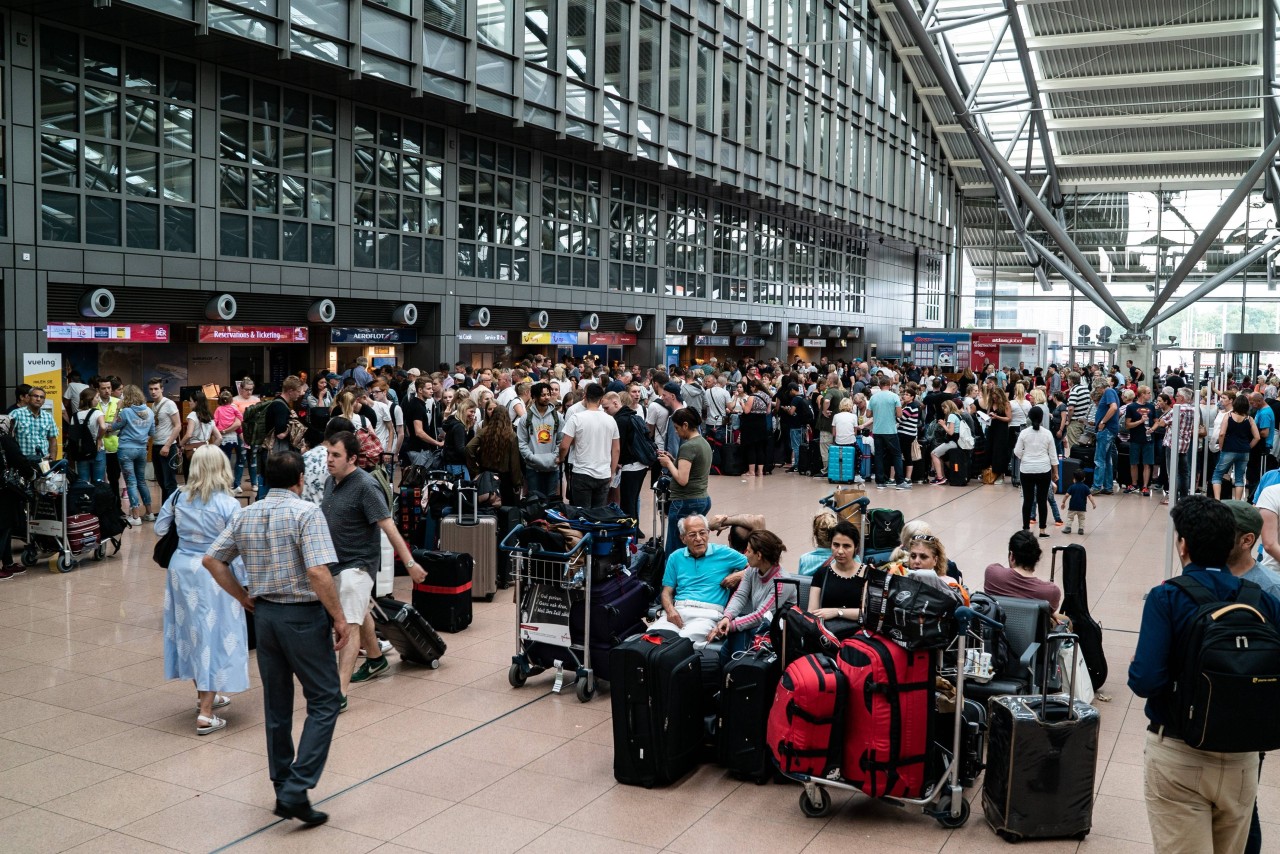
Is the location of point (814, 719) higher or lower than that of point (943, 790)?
higher

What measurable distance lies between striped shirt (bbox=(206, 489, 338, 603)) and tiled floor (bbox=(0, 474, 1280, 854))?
119 centimetres

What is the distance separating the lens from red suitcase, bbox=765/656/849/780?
5387 millimetres

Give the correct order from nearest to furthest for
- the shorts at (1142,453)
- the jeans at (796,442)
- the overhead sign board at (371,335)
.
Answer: the shorts at (1142,453), the jeans at (796,442), the overhead sign board at (371,335)

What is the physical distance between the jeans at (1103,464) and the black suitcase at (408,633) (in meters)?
14.3

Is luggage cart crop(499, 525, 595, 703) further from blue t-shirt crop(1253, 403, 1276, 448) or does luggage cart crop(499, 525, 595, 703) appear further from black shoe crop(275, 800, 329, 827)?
blue t-shirt crop(1253, 403, 1276, 448)

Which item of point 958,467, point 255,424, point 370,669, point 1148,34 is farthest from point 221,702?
point 1148,34

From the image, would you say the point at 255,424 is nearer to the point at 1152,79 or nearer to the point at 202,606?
the point at 202,606

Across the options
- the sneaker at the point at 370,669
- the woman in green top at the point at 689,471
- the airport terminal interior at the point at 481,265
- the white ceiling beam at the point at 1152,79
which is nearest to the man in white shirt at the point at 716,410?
the airport terminal interior at the point at 481,265

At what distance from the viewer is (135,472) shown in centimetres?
1388

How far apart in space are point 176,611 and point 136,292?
13486 millimetres

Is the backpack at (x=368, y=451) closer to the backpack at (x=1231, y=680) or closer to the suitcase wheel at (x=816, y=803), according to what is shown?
the suitcase wheel at (x=816, y=803)

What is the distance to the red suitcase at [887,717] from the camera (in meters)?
5.35

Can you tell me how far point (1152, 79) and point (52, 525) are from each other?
45409mm

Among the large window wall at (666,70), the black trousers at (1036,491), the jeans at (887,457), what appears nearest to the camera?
the black trousers at (1036,491)
